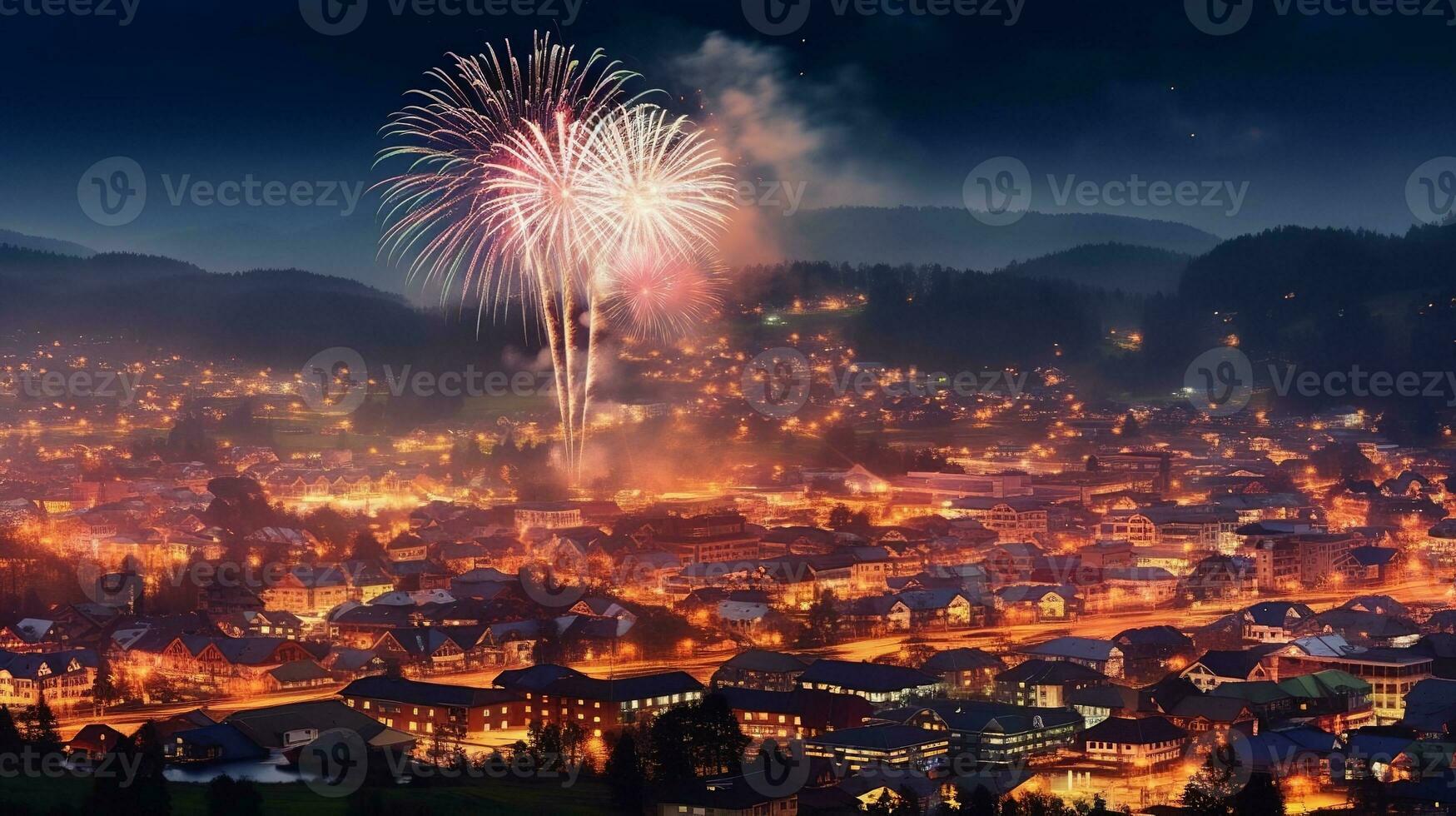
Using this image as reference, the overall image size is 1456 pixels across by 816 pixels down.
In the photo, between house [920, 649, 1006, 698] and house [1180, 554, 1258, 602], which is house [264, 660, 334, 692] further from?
house [1180, 554, 1258, 602]

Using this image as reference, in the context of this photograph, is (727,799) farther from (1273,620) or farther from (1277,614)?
(1277,614)

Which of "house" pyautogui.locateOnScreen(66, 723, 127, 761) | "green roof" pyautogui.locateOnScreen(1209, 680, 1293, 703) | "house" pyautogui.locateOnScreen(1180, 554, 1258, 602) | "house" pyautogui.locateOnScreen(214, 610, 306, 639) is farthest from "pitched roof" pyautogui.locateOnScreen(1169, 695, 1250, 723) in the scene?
"house" pyautogui.locateOnScreen(214, 610, 306, 639)

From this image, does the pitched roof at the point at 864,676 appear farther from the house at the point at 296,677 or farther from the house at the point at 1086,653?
the house at the point at 296,677

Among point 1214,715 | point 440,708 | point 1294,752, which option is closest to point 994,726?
point 1214,715

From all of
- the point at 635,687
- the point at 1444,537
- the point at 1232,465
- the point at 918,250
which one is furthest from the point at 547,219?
the point at 918,250

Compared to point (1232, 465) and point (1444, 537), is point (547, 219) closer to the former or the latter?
point (1444, 537)

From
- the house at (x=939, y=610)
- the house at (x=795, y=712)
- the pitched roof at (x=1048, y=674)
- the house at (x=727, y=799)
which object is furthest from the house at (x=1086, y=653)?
the house at (x=727, y=799)
